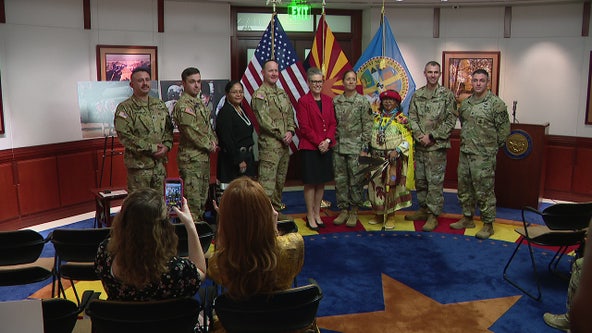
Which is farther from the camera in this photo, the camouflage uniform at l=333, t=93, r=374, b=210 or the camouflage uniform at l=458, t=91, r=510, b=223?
the camouflage uniform at l=333, t=93, r=374, b=210

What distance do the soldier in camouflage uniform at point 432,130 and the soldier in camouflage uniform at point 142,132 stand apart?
9.14 feet

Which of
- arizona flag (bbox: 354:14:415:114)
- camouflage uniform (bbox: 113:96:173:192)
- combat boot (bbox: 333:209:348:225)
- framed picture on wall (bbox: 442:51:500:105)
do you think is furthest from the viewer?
framed picture on wall (bbox: 442:51:500:105)

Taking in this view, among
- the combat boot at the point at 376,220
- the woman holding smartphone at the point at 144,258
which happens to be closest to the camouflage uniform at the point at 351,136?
the combat boot at the point at 376,220

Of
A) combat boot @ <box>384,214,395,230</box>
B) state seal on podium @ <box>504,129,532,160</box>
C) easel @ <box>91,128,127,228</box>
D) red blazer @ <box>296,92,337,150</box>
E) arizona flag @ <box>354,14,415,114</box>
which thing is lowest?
combat boot @ <box>384,214,395,230</box>

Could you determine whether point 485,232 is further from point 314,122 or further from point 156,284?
point 156,284

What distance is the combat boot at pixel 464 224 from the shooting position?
20.5 feet

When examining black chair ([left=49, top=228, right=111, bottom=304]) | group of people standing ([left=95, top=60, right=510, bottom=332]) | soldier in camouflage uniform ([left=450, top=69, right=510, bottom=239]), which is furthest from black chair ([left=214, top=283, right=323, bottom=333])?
soldier in camouflage uniform ([left=450, top=69, right=510, bottom=239])

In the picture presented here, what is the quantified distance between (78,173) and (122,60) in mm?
1593

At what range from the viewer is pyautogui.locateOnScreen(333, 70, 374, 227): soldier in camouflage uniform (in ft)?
20.1

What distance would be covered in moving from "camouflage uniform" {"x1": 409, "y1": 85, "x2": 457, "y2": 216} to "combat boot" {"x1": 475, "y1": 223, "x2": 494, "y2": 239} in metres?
0.52

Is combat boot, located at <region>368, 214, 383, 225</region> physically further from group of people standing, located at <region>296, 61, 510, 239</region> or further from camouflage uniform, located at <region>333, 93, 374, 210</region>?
camouflage uniform, located at <region>333, 93, 374, 210</region>

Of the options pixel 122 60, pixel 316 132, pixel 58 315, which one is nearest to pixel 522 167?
pixel 316 132

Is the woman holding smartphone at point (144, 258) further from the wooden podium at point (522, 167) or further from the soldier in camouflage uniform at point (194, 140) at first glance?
the wooden podium at point (522, 167)

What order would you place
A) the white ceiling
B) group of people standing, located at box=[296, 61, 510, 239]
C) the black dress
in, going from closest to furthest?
1. group of people standing, located at box=[296, 61, 510, 239]
2. the black dress
3. the white ceiling
